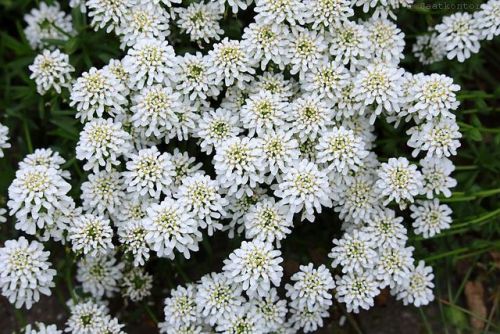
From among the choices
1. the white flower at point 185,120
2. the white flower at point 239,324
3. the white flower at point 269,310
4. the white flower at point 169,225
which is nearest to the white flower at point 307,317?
the white flower at point 269,310

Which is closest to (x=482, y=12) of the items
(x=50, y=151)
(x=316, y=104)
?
(x=316, y=104)

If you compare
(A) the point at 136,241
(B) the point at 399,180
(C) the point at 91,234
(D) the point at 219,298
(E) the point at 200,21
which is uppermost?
(E) the point at 200,21

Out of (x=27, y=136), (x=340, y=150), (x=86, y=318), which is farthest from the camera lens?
(x=27, y=136)

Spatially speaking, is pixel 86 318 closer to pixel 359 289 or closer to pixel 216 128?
pixel 216 128

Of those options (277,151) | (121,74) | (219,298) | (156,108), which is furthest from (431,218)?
(121,74)

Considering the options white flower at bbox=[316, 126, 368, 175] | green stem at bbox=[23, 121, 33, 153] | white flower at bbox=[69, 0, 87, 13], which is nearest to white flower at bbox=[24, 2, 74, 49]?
white flower at bbox=[69, 0, 87, 13]

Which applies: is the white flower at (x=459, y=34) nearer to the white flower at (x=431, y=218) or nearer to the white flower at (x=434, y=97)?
the white flower at (x=434, y=97)
